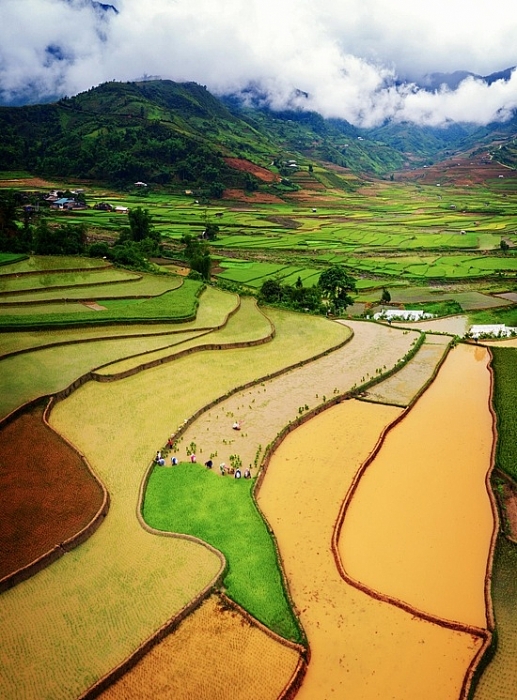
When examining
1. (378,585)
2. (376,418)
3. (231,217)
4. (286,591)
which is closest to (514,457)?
(376,418)

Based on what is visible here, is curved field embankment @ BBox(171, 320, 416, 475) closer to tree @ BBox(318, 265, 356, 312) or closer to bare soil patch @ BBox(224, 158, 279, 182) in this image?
tree @ BBox(318, 265, 356, 312)

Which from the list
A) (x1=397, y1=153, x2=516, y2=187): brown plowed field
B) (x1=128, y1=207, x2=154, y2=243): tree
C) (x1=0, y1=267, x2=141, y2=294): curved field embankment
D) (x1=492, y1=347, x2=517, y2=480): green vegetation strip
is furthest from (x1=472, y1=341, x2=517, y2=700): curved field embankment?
(x1=397, y1=153, x2=516, y2=187): brown plowed field

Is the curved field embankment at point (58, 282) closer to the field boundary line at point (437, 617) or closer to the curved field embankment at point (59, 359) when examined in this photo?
the curved field embankment at point (59, 359)

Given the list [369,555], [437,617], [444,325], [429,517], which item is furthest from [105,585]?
[444,325]

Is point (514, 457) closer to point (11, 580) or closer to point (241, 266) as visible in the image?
point (11, 580)

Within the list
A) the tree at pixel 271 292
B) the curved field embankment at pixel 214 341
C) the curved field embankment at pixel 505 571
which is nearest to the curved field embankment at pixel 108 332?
the curved field embankment at pixel 214 341

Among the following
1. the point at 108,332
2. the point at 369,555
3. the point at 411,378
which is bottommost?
the point at 369,555

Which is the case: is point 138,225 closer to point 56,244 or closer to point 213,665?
point 56,244
